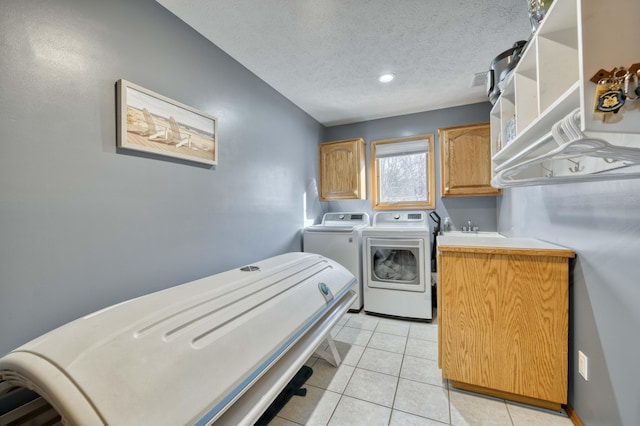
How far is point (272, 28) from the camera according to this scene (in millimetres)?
1907

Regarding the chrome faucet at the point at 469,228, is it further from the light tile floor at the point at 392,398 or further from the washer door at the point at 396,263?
the light tile floor at the point at 392,398

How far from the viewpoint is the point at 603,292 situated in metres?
1.23

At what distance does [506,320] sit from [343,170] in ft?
8.51

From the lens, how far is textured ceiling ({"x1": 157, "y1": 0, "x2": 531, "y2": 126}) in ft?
5.67

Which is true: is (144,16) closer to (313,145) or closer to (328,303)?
(328,303)

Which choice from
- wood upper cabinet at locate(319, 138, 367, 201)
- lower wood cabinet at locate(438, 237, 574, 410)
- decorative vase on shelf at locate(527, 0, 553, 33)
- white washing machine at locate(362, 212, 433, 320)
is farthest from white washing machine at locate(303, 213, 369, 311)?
decorative vase on shelf at locate(527, 0, 553, 33)

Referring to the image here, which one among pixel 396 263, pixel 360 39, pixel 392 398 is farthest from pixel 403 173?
pixel 392 398

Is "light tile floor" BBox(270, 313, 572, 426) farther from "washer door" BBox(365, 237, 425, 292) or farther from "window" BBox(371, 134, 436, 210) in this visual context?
"window" BBox(371, 134, 436, 210)

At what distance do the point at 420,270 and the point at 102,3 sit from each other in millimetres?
3262

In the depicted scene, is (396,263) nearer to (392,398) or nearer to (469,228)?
(469,228)

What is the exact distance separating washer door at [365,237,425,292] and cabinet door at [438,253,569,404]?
1.12 m

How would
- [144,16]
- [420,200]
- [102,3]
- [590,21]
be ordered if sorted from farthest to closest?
[420,200] < [144,16] < [102,3] < [590,21]

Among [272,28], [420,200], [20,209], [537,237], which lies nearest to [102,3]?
[272,28]

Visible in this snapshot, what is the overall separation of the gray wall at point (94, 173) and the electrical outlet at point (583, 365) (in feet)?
7.69
